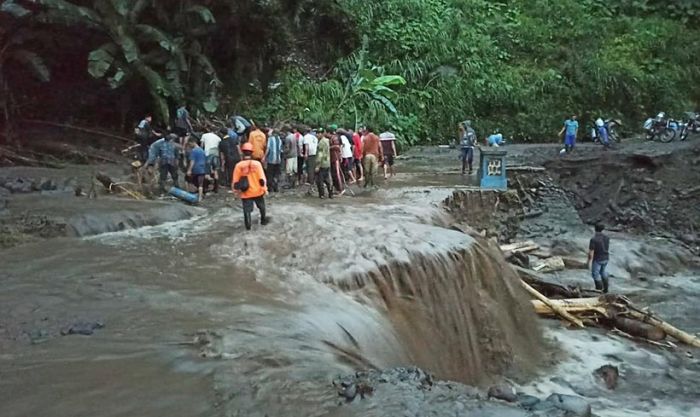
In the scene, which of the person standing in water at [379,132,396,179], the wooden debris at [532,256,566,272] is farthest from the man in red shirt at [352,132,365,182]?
the wooden debris at [532,256,566,272]

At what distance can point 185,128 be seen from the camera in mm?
18578

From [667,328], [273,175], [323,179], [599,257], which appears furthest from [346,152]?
[667,328]

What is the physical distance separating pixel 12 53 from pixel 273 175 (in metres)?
8.37

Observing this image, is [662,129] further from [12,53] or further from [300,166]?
[12,53]

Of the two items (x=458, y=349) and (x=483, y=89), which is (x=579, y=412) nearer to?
(x=458, y=349)

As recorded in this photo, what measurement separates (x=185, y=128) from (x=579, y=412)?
14662 millimetres

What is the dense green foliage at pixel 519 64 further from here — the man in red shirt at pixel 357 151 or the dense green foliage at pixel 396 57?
the man in red shirt at pixel 357 151

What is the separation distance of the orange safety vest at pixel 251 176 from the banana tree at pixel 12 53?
1070cm

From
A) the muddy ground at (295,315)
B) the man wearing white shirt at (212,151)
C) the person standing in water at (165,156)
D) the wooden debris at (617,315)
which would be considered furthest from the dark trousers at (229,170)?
the wooden debris at (617,315)

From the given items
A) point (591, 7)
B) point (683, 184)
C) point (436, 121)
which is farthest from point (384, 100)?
point (591, 7)

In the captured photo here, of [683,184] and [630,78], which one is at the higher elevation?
[630,78]

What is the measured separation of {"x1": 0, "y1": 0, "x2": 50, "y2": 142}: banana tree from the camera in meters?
19.9

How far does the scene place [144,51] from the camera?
73.6 feet

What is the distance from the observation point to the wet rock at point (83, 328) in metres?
7.12
